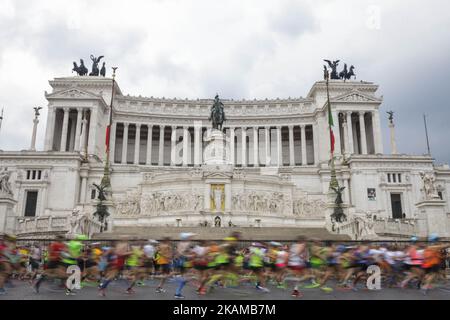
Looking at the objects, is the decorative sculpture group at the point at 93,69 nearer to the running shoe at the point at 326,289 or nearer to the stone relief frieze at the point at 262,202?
the stone relief frieze at the point at 262,202

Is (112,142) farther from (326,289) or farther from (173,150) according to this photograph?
(326,289)

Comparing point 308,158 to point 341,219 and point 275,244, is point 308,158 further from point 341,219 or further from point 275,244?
point 275,244

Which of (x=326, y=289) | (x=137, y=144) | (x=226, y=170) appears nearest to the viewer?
(x=326, y=289)

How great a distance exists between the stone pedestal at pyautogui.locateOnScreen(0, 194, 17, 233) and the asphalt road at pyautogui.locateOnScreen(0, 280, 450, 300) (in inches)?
660

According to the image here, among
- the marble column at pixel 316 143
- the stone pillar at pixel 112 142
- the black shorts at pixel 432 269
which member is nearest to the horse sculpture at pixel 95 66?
the stone pillar at pixel 112 142

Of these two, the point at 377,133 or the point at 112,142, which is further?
the point at 112,142

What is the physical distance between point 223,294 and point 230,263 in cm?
149

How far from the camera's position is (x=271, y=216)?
44.9 metres

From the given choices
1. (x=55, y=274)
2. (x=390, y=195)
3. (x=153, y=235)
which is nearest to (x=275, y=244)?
(x=55, y=274)

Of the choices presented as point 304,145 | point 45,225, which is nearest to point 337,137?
point 304,145

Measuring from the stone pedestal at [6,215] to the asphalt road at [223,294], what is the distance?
55.0ft

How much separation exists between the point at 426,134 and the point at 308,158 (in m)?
22.9

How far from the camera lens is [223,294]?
1377cm
